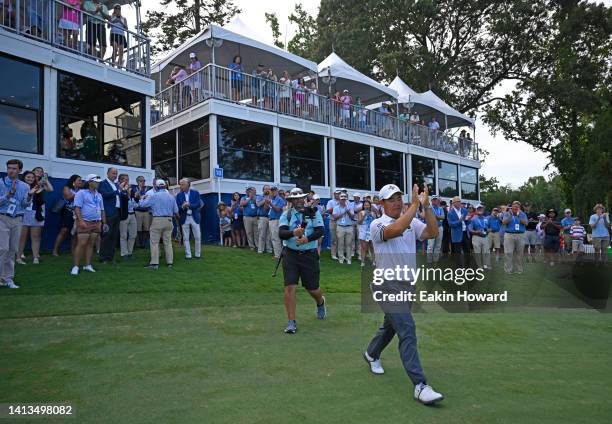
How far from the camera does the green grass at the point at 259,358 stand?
13.2 ft

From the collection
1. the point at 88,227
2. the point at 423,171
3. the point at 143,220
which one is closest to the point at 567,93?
the point at 423,171

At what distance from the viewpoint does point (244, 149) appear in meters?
17.6

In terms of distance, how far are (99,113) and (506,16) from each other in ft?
87.8

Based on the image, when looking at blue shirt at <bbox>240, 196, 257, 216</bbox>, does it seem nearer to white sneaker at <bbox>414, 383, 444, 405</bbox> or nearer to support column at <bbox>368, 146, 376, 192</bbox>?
support column at <bbox>368, 146, 376, 192</bbox>

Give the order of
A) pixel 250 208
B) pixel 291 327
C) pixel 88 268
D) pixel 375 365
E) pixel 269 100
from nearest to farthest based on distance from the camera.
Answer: pixel 375 365 → pixel 291 327 → pixel 88 268 → pixel 250 208 → pixel 269 100

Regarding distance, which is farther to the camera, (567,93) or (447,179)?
(567,93)

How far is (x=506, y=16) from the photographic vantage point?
3102 cm

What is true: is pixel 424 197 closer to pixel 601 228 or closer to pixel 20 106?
pixel 20 106

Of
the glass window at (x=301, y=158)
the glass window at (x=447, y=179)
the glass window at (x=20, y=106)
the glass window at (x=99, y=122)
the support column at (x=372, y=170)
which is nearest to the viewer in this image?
the glass window at (x=20, y=106)

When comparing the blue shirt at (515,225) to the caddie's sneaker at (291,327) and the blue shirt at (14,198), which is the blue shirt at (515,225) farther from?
the blue shirt at (14,198)

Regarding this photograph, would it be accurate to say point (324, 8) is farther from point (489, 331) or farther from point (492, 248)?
point (489, 331)

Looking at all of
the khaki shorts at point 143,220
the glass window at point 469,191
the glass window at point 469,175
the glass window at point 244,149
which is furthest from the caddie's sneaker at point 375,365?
the glass window at point 469,175

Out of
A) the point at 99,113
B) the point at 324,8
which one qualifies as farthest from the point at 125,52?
the point at 324,8

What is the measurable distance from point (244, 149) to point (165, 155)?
11.6 feet
